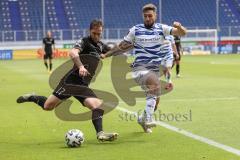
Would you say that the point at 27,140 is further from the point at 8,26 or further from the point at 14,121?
the point at 8,26

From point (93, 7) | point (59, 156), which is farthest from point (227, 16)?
point (59, 156)

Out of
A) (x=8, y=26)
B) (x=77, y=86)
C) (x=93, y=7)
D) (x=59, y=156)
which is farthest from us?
Answer: (x=93, y=7)

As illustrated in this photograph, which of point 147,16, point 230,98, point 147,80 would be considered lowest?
point 230,98

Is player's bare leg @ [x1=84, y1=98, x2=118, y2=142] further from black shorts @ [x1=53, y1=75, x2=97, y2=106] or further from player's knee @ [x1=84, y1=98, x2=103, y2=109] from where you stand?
black shorts @ [x1=53, y1=75, x2=97, y2=106]

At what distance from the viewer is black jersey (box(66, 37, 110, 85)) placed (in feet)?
33.0

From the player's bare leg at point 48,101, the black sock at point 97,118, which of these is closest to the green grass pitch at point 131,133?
the black sock at point 97,118

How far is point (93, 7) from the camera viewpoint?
6038 centimetres

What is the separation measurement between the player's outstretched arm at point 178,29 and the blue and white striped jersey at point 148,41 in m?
0.18

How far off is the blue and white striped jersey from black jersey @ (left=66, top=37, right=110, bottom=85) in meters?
1.01

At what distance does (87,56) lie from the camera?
10.1 meters

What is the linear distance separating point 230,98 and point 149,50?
6255 mm

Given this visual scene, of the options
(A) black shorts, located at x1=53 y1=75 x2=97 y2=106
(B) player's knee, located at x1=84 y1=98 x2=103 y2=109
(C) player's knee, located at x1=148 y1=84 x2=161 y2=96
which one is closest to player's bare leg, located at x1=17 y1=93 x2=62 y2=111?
(A) black shorts, located at x1=53 y1=75 x2=97 y2=106

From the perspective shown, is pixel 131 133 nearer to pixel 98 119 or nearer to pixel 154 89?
pixel 154 89

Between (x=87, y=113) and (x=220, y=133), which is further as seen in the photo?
(x=87, y=113)
